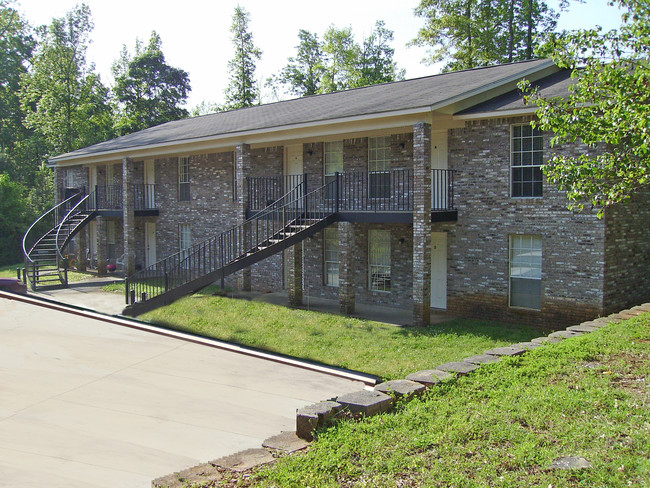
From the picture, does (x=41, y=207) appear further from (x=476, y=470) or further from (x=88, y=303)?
(x=476, y=470)

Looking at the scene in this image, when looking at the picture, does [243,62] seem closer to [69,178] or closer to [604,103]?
[69,178]

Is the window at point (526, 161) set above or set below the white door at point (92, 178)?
below

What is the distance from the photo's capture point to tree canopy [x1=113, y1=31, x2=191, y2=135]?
4738 cm

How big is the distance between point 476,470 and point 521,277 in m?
10.1

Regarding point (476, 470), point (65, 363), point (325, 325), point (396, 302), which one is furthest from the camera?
point (396, 302)

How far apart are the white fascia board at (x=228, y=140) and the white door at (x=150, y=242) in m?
3.28

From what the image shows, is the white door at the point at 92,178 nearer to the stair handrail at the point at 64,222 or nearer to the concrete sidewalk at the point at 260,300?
the stair handrail at the point at 64,222

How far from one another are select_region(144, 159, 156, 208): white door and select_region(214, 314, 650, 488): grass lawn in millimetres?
21031

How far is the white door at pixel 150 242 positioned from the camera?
26984 millimetres

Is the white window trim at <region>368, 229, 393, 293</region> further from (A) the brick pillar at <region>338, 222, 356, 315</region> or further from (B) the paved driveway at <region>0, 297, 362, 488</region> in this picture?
(B) the paved driveway at <region>0, 297, 362, 488</region>

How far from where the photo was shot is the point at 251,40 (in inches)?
1836

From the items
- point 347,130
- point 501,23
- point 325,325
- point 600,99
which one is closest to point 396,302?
point 325,325

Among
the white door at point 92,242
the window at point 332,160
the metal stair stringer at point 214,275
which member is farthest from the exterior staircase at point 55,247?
the window at point 332,160

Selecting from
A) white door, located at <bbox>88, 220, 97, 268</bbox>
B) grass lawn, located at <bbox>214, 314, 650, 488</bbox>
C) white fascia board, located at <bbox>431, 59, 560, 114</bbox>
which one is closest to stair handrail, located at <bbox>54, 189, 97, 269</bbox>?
white door, located at <bbox>88, 220, 97, 268</bbox>
